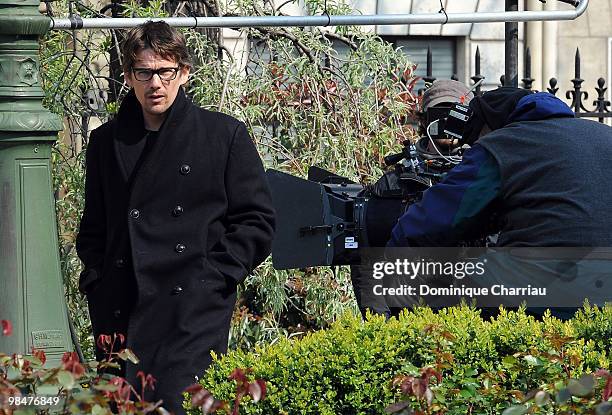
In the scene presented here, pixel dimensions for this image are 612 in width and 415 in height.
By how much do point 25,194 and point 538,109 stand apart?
176cm

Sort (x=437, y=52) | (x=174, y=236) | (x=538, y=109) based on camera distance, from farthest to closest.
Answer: (x=437, y=52) → (x=538, y=109) → (x=174, y=236)

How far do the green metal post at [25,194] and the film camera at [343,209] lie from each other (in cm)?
95

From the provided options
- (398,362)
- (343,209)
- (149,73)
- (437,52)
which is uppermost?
(437,52)

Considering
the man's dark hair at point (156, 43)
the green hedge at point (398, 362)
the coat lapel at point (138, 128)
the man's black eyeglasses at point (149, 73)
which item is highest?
the man's dark hair at point (156, 43)

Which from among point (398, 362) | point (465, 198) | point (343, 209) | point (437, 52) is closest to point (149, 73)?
point (465, 198)

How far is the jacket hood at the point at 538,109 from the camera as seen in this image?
15.0 feet

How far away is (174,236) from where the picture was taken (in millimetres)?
4441

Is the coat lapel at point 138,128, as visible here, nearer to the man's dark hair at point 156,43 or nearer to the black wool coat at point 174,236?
the black wool coat at point 174,236

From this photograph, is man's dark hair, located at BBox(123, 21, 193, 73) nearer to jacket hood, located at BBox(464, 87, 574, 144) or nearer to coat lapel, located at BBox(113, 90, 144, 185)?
coat lapel, located at BBox(113, 90, 144, 185)

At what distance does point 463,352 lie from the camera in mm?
3760

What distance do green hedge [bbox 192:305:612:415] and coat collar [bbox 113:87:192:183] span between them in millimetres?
923

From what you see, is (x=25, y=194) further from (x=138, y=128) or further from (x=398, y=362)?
(x=398, y=362)

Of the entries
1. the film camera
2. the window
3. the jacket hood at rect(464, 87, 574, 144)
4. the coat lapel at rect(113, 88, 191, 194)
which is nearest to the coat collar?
the coat lapel at rect(113, 88, 191, 194)

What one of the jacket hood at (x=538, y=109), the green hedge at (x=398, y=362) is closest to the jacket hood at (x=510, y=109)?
the jacket hood at (x=538, y=109)
